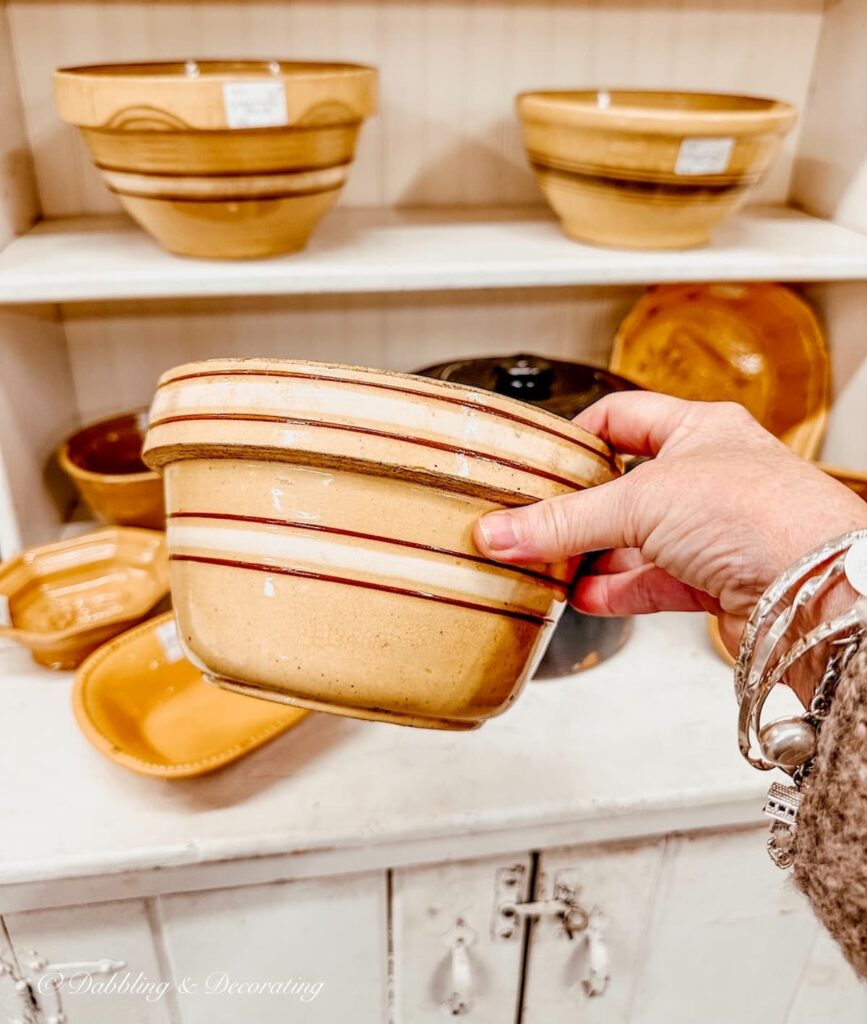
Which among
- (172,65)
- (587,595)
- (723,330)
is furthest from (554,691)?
(172,65)

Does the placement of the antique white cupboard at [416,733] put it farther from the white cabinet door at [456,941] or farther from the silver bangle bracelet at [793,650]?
the silver bangle bracelet at [793,650]

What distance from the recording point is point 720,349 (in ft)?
3.76

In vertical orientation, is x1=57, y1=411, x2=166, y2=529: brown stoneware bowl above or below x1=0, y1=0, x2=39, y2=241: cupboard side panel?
below

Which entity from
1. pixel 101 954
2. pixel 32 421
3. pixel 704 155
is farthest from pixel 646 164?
pixel 101 954

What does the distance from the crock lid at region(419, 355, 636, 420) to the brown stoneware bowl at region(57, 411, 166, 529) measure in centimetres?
36

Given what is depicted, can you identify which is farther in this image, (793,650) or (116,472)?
(116,472)

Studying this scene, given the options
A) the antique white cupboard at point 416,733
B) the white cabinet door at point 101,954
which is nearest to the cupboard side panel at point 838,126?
the antique white cupboard at point 416,733

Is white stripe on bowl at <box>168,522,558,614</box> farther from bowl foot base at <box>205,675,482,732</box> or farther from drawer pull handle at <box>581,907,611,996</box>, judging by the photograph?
drawer pull handle at <box>581,907,611,996</box>

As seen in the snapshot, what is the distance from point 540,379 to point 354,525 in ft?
1.18

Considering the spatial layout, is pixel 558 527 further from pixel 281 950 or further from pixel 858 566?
pixel 281 950

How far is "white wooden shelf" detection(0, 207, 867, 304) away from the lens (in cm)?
80

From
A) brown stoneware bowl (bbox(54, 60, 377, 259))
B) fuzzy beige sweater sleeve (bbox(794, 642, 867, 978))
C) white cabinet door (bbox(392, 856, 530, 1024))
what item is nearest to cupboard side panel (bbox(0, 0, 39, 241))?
brown stoneware bowl (bbox(54, 60, 377, 259))

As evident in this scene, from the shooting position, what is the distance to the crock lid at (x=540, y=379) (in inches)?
30.9

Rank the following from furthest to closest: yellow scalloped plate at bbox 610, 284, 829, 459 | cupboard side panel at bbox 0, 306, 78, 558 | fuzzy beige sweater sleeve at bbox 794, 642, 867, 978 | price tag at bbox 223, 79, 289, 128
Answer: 1. yellow scalloped plate at bbox 610, 284, 829, 459
2. cupboard side panel at bbox 0, 306, 78, 558
3. price tag at bbox 223, 79, 289, 128
4. fuzzy beige sweater sleeve at bbox 794, 642, 867, 978
